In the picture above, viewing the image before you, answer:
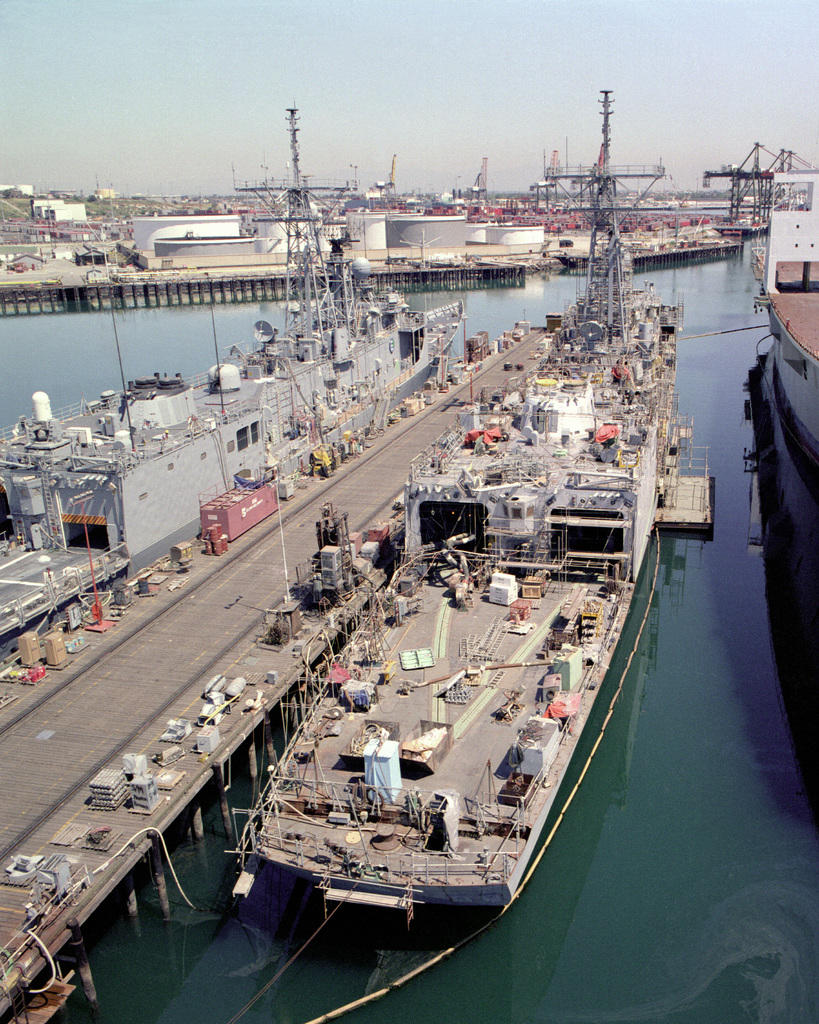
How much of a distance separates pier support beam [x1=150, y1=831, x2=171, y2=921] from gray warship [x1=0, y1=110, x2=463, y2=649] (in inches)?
386

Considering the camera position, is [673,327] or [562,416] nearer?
[562,416]

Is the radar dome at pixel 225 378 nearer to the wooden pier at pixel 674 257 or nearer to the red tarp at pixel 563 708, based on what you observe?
the red tarp at pixel 563 708

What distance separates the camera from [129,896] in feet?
60.0

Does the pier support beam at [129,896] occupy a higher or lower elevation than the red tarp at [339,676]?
lower

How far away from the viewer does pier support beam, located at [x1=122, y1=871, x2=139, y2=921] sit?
1808 centimetres

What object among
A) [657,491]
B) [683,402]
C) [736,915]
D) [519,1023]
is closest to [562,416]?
[657,491]

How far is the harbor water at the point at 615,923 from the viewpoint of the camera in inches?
656

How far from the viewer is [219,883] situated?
64.1 ft

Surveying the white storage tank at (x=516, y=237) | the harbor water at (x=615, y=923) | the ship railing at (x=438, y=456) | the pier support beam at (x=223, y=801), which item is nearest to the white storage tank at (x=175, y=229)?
the white storage tank at (x=516, y=237)

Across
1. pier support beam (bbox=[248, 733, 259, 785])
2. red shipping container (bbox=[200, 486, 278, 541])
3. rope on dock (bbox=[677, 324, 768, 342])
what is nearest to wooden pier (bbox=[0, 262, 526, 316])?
rope on dock (bbox=[677, 324, 768, 342])

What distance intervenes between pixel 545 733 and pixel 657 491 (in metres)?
23.6

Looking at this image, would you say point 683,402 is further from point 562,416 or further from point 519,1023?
point 519,1023

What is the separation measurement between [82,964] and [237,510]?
1966 cm

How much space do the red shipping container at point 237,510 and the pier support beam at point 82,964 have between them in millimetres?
18734
